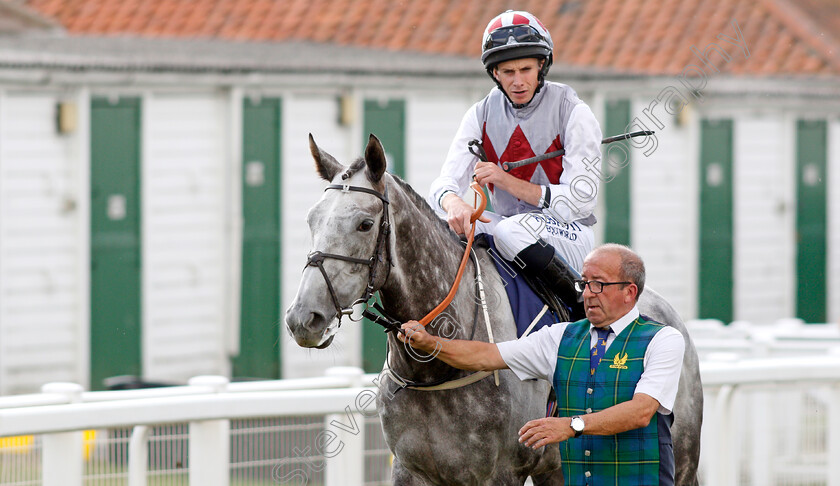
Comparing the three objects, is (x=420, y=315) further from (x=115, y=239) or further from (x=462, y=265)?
(x=115, y=239)

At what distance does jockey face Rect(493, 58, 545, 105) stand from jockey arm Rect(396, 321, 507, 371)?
3.45ft

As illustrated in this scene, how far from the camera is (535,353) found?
4.59 metres

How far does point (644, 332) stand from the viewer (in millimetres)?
4422

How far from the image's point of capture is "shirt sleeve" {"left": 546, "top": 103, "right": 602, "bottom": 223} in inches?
201

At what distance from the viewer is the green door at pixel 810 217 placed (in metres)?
19.0

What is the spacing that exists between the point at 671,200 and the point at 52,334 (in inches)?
333

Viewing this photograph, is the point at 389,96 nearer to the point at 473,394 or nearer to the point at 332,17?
the point at 332,17

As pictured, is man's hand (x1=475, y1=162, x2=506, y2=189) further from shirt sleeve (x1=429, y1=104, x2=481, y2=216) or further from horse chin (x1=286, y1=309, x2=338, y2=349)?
horse chin (x1=286, y1=309, x2=338, y2=349)

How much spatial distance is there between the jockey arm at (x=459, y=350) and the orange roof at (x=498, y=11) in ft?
40.7

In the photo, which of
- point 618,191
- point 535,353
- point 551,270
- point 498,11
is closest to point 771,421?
point 551,270

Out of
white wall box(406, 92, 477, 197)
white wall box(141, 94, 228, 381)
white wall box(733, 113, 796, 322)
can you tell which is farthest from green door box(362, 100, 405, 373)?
white wall box(733, 113, 796, 322)

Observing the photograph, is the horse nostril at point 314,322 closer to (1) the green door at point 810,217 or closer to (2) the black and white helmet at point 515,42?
(2) the black and white helmet at point 515,42

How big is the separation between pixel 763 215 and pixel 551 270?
1435 centimetres

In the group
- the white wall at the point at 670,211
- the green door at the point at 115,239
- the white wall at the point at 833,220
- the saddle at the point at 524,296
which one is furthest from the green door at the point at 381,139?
the saddle at the point at 524,296
